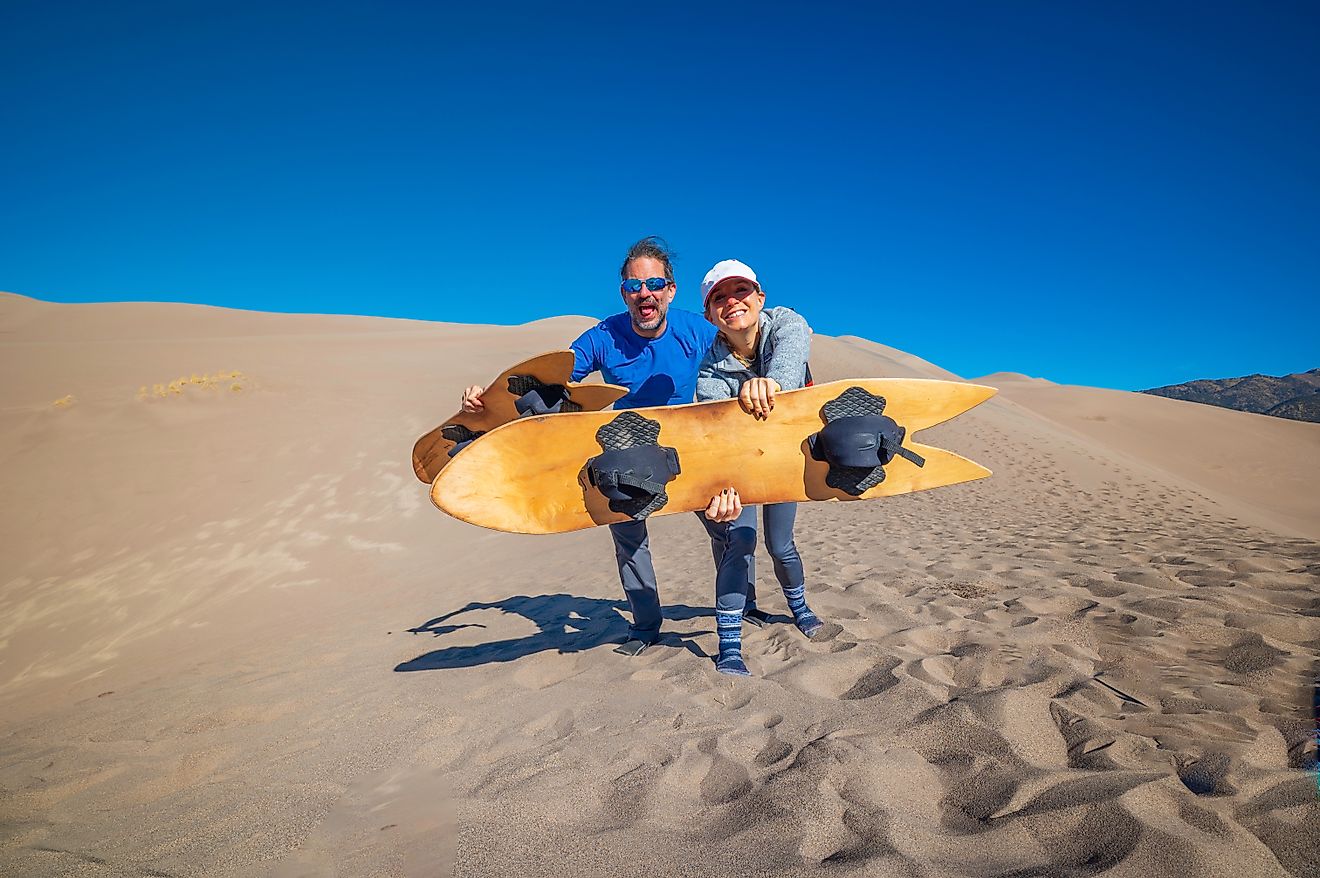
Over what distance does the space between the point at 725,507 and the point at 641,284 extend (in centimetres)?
137

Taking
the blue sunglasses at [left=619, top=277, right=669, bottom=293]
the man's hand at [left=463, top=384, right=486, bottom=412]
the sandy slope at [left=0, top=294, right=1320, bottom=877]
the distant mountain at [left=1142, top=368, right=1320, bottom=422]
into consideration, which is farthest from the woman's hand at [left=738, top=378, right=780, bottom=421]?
the distant mountain at [left=1142, top=368, right=1320, bottom=422]

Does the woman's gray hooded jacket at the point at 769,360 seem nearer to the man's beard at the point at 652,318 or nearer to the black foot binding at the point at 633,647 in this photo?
the man's beard at the point at 652,318

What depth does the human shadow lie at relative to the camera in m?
3.93

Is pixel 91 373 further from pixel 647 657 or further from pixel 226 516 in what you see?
pixel 647 657

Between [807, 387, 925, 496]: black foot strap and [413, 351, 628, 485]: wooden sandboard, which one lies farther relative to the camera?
[413, 351, 628, 485]: wooden sandboard

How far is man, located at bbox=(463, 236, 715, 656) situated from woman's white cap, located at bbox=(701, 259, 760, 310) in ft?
1.48

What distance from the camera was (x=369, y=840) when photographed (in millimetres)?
1908

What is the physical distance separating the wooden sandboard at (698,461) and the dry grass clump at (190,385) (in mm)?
13829

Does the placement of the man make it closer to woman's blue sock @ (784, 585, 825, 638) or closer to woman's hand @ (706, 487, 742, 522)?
woman's hand @ (706, 487, 742, 522)

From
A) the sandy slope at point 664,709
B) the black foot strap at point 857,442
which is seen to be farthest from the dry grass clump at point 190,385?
the black foot strap at point 857,442

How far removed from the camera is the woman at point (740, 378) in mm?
3064

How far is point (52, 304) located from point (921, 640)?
54529 millimetres

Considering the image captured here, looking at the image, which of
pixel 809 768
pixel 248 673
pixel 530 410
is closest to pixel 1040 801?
pixel 809 768

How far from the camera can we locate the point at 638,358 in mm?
3627
